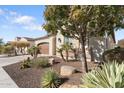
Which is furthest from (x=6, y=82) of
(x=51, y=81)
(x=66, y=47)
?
(x=66, y=47)

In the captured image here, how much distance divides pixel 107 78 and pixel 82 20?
377 centimetres

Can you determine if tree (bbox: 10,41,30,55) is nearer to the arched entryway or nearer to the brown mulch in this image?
the arched entryway

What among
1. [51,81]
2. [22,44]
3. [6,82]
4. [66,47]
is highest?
[22,44]

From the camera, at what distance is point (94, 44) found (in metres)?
18.8

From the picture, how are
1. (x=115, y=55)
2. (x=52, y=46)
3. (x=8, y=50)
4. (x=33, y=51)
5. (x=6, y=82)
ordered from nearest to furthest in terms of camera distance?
1. (x=6, y=82)
2. (x=115, y=55)
3. (x=33, y=51)
4. (x=52, y=46)
5. (x=8, y=50)

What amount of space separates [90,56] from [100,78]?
10766 mm

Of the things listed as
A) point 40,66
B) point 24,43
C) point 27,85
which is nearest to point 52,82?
point 27,85

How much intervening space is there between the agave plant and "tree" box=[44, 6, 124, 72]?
3.02 m

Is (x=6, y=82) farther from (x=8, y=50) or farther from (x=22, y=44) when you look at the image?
(x=8, y=50)

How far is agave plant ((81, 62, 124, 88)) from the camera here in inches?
285

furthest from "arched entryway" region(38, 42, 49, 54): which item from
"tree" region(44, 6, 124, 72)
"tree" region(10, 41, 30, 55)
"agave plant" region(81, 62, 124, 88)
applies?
"agave plant" region(81, 62, 124, 88)

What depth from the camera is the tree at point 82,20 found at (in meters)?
10.6

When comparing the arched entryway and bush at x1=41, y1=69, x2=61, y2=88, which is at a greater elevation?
the arched entryway

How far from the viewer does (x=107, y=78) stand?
7602 mm
